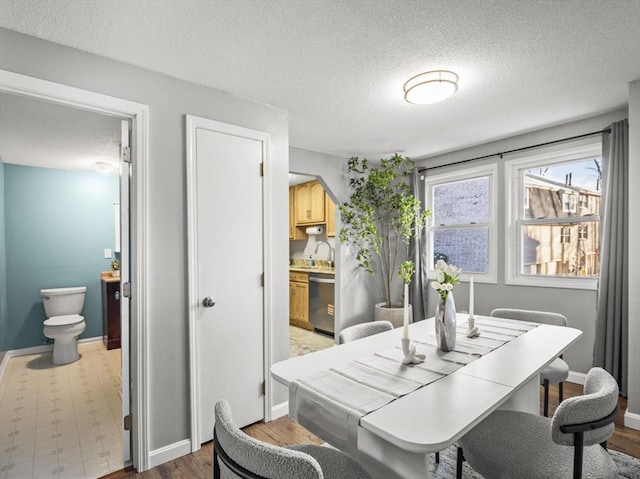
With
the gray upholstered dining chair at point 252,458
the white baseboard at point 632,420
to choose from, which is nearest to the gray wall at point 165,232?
Answer: the gray upholstered dining chair at point 252,458

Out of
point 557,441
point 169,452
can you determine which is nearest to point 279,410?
point 169,452

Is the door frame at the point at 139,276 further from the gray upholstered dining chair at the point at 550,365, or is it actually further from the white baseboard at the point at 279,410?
the gray upholstered dining chair at the point at 550,365

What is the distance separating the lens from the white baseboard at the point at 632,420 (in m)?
2.36

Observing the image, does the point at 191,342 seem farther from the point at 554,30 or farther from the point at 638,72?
the point at 638,72

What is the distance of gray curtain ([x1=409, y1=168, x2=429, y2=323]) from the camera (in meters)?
4.34

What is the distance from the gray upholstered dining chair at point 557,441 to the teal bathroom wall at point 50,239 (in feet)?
16.1

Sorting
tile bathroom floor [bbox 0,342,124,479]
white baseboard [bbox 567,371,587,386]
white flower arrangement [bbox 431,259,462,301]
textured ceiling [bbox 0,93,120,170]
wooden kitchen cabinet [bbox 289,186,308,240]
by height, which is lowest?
tile bathroom floor [bbox 0,342,124,479]

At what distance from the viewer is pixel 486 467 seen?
1.29 metres

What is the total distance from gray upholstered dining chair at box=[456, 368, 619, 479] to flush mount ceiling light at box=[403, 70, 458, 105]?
5.70 ft

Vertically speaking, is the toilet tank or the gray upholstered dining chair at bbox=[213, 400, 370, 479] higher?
the gray upholstered dining chair at bbox=[213, 400, 370, 479]

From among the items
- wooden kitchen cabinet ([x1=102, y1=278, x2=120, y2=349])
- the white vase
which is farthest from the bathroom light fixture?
the white vase

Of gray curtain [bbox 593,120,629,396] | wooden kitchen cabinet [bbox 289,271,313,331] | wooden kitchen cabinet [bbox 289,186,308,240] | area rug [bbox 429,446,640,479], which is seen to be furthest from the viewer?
wooden kitchen cabinet [bbox 289,186,308,240]

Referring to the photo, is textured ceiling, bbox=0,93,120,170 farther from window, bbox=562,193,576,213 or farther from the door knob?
window, bbox=562,193,576,213

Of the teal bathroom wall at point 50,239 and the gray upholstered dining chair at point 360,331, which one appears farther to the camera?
the teal bathroom wall at point 50,239
